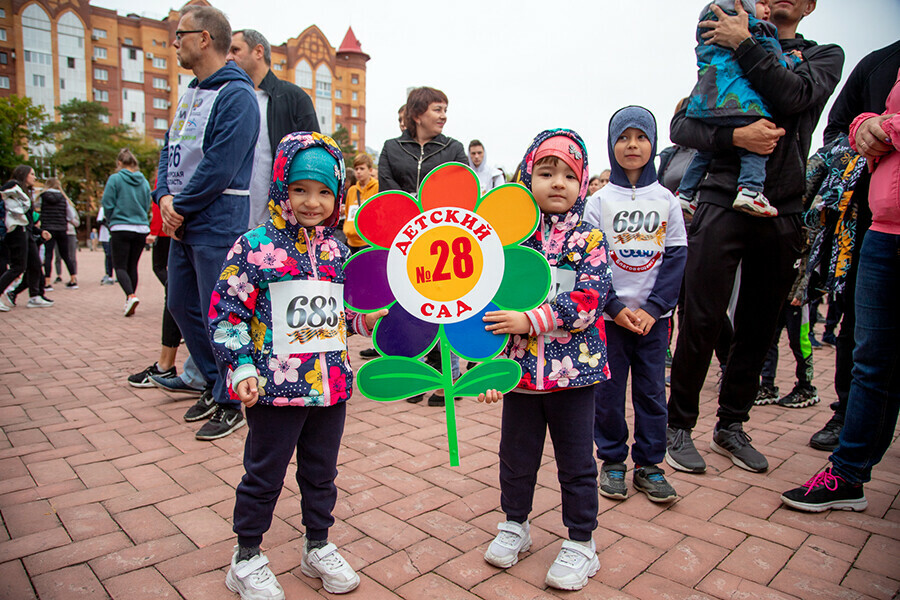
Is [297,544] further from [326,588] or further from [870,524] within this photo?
[870,524]

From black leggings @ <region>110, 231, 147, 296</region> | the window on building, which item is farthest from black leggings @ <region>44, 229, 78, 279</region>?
the window on building

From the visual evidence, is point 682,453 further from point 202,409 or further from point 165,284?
point 165,284

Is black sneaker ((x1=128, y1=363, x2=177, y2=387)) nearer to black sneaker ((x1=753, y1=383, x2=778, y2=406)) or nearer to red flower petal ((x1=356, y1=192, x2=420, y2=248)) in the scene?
red flower petal ((x1=356, y1=192, x2=420, y2=248))

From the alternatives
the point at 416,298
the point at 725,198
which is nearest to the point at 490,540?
the point at 416,298

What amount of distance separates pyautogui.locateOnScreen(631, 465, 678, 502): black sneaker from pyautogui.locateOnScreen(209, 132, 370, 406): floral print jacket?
4.93 feet

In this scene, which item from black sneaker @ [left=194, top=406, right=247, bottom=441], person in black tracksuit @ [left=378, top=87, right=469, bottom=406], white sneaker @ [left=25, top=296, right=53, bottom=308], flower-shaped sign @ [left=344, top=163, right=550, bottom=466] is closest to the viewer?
flower-shaped sign @ [left=344, top=163, right=550, bottom=466]

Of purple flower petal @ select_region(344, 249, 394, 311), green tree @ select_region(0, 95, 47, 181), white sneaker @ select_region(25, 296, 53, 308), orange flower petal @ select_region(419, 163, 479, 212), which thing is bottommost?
white sneaker @ select_region(25, 296, 53, 308)

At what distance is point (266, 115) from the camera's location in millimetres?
3607

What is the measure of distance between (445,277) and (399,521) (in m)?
1.10

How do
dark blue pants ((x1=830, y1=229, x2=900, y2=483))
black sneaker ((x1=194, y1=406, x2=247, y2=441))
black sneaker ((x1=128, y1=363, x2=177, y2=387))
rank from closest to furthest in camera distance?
dark blue pants ((x1=830, y1=229, x2=900, y2=483))
black sneaker ((x1=194, y1=406, x2=247, y2=441))
black sneaker ((x1=128, y1=363, x2=177, y2=387))

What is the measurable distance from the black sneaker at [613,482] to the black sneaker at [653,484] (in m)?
0.09

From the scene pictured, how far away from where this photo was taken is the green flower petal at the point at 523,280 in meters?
1.91

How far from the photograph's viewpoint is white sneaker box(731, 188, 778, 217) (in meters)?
2.69

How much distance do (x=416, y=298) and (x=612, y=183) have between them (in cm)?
128
